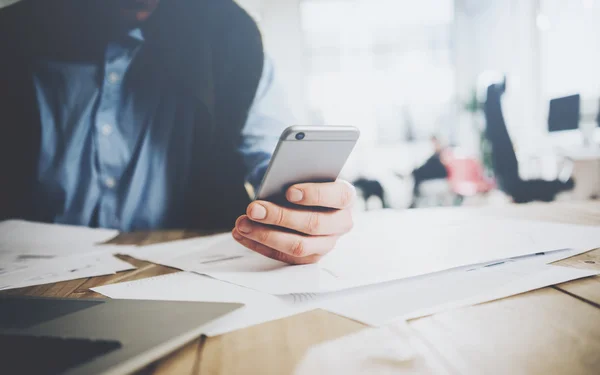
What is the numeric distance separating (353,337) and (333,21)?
475 cm

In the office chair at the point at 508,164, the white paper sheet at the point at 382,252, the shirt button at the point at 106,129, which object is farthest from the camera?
the office chair at the point at 508,164

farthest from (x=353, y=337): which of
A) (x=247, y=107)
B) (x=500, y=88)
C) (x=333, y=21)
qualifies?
(x=333, y=21)

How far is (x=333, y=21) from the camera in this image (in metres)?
4.41

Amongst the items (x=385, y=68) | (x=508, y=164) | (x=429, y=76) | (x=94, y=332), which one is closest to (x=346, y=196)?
(x=94, y=332)

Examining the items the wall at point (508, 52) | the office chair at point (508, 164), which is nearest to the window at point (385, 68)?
the wall at point (508, 52)

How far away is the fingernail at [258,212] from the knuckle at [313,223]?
0.06 metres

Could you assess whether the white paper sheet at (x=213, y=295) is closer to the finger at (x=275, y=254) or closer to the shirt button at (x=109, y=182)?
the finger at (x=275, y=254)

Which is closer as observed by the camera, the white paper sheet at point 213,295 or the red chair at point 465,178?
the white paper sheet at point 213,295

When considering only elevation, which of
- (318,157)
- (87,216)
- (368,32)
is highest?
(368,32)

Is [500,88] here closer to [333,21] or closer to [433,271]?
[433,271]

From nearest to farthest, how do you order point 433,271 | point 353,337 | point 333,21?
point 353,337 < point 433,271 < point 333,21

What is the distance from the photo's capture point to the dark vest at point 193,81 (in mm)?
904

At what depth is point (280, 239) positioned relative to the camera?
1.29ft

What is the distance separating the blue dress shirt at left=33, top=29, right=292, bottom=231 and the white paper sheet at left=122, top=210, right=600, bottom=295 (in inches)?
13.9
